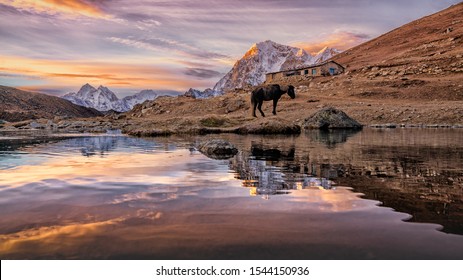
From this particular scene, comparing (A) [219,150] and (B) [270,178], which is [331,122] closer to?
(A) [219,150]


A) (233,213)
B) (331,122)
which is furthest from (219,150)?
(331,122)

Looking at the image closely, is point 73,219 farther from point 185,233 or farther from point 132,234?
point 185,233

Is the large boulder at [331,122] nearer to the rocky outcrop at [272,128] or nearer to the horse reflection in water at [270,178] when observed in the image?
the rocky outcrop at [272,128]

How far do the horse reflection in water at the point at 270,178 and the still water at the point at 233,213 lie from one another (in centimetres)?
2

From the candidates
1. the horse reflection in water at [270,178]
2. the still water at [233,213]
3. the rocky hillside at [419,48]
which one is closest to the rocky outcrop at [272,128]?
the horse reflection in water at [270,178]

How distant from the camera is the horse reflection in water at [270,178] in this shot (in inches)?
218

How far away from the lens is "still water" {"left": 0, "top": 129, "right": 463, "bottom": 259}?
118 inches

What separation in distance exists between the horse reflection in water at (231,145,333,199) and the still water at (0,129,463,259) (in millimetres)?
19

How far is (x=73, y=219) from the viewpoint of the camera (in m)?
3.87

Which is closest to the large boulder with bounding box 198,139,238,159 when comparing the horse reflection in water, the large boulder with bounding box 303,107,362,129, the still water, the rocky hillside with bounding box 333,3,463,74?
the horse reflection in water

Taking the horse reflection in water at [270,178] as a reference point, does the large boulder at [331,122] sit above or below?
above

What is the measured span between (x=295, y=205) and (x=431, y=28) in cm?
14711

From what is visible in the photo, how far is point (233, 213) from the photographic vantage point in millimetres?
4066

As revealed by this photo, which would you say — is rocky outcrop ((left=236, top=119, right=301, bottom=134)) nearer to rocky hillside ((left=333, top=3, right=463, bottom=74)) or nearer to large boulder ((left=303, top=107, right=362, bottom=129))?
large boulder ((left=303, top=107, right=362, bottom=129))
